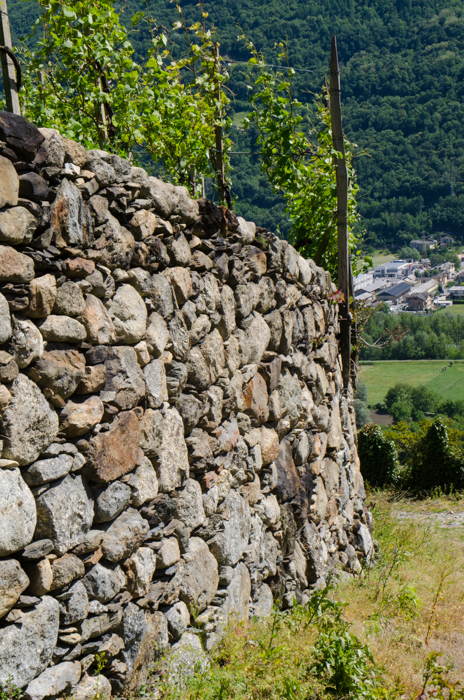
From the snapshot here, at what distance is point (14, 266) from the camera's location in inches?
80.7

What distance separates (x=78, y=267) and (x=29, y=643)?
136 centimetres

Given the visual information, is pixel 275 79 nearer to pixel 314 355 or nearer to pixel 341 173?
pixel 341 173

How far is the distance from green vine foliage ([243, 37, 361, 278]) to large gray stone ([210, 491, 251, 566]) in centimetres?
345

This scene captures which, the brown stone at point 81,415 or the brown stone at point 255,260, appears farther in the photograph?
the brown stone at point 255,260

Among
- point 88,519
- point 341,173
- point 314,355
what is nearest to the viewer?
point 88,519

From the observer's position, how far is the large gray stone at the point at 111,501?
250cm

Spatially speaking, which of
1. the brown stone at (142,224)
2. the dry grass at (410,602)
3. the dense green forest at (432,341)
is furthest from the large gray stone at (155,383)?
the dense green forest at (432,341)

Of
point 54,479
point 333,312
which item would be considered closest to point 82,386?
point 54,479

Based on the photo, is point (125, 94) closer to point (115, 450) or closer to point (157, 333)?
point (157, 333)

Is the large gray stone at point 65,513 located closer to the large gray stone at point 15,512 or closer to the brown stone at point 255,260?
the large gray stone at point 15,512

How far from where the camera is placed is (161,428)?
2947 millimetres

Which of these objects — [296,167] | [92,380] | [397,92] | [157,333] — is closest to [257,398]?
[157,333]

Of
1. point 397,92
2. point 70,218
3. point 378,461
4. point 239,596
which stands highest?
point 397,92

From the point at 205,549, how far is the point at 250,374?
117 cm
